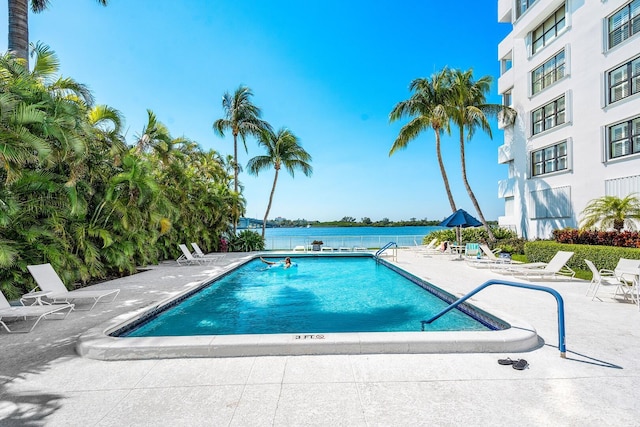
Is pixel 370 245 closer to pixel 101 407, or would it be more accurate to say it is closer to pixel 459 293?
pixel 459 293

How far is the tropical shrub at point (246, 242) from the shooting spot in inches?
787

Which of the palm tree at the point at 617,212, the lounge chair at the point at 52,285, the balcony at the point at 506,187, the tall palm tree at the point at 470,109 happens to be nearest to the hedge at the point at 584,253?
the palm tree at the point at 617,212

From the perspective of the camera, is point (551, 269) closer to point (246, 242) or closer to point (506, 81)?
point (246, 242)

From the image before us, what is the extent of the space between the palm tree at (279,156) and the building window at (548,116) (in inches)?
591

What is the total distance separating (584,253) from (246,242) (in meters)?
16.5

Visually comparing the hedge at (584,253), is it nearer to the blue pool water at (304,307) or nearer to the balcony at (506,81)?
the blue pool water at (304,307)

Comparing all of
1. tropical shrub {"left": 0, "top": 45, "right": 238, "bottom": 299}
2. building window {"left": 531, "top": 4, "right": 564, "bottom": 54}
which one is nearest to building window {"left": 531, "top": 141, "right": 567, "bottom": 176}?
building window {"left": 531, "top": 4, "right": 564, "bottom": 54}

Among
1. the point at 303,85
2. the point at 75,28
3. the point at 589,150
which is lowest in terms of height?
the point at 589,150

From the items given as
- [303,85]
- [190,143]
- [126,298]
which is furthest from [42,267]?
[303,85]

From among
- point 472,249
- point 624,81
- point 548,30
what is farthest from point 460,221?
point 548,30

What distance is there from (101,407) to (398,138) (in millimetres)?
20529

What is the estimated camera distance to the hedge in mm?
9094

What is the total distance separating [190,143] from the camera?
62.6 feet

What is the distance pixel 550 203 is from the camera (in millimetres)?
16453
